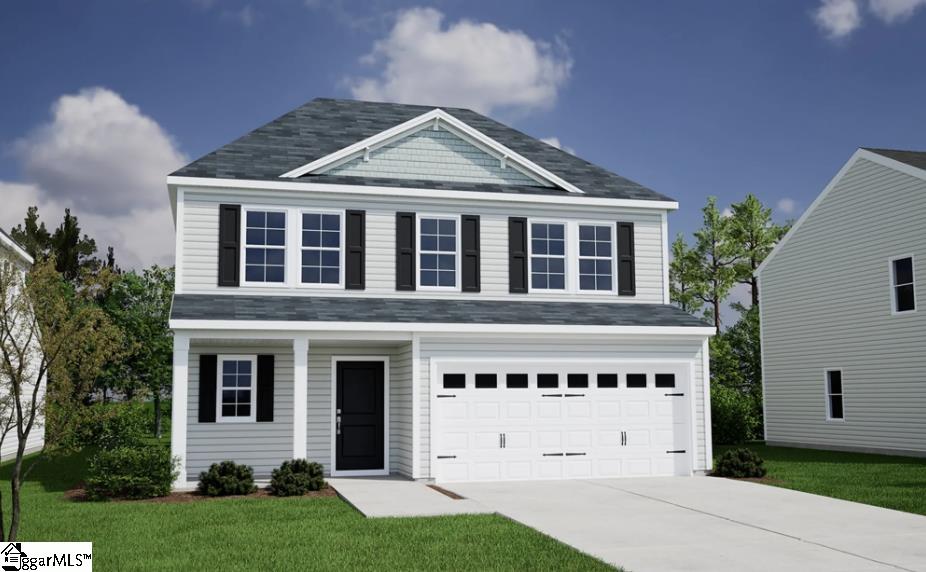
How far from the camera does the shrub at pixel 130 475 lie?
49.8ft

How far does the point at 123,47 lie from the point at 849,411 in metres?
24.1

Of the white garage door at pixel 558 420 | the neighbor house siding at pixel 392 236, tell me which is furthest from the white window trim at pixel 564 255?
the white garage door at pixel 558 420

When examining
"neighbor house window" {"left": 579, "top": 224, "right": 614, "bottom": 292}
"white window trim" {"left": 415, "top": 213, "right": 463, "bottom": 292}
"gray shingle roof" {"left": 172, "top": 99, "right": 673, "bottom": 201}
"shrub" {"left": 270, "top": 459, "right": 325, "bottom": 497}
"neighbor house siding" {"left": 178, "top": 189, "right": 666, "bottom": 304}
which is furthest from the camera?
"neighbor house window" {"left": 579, "top": 224, "right": 614, "bottom": 292}

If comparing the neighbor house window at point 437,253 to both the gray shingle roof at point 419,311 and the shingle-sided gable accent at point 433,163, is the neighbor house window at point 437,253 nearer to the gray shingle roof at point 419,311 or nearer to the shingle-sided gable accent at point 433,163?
the gray shingle roof at point 419,311

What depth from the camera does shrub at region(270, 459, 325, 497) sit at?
50.4 feet

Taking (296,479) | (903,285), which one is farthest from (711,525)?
(903,285)

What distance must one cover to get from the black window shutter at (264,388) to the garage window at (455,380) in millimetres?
3623

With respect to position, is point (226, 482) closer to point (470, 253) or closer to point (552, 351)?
point (552, 351)

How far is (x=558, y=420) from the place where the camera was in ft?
59.5

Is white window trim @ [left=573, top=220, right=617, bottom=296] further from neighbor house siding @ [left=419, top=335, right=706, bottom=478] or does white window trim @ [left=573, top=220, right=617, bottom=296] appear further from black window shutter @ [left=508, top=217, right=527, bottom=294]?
neighbor house siding @ [left=419, top=335, right=706, bottom=478]

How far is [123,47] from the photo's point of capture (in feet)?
90.5

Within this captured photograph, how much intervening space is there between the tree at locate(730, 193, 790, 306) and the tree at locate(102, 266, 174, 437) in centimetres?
2441

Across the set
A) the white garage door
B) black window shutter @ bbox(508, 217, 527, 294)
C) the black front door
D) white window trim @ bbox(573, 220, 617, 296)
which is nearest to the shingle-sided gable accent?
black window shutter @ bbox(508, 217, 527, 294)

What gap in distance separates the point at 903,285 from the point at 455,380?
13034mm
